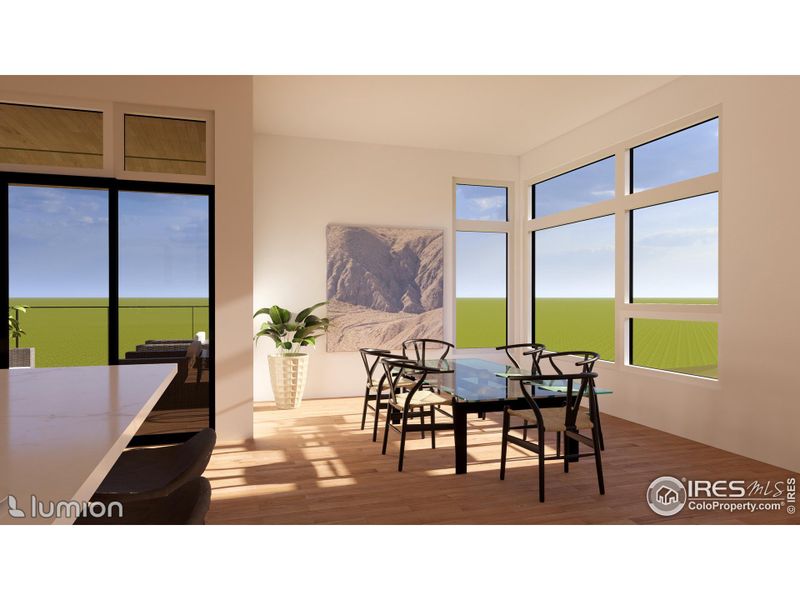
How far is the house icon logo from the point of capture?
3045 mm

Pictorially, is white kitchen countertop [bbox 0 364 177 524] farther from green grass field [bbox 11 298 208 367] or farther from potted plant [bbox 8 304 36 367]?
potted plant [bbox 8 304 36 367]

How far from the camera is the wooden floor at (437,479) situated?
294 centimetres

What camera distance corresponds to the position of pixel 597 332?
6.12 metres

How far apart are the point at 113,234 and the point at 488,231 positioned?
5073 mm

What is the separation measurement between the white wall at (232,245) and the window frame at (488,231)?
3.37 metres

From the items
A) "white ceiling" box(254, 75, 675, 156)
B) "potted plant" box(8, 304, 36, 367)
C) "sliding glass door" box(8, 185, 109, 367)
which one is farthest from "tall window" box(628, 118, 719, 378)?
"potted plant" box(8, 304, 36, 367)

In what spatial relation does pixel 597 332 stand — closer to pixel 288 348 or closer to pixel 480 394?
pixel 480 394

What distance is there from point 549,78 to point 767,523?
13.3ft

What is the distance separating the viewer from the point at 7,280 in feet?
13.5

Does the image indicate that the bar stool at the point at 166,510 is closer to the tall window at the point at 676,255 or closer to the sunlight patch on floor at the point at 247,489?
the sunlight patch on floor at the point at 247,489

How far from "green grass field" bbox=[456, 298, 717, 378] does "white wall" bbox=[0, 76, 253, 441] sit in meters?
3.55

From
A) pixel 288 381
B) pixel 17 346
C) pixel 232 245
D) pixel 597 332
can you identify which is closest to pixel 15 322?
pixel 17 346

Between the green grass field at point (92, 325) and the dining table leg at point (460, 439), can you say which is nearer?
the dining table leg at point (460, 439)

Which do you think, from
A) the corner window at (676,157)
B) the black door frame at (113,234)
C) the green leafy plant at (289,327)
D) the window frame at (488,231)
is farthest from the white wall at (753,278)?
the black door frame at (113,234)
